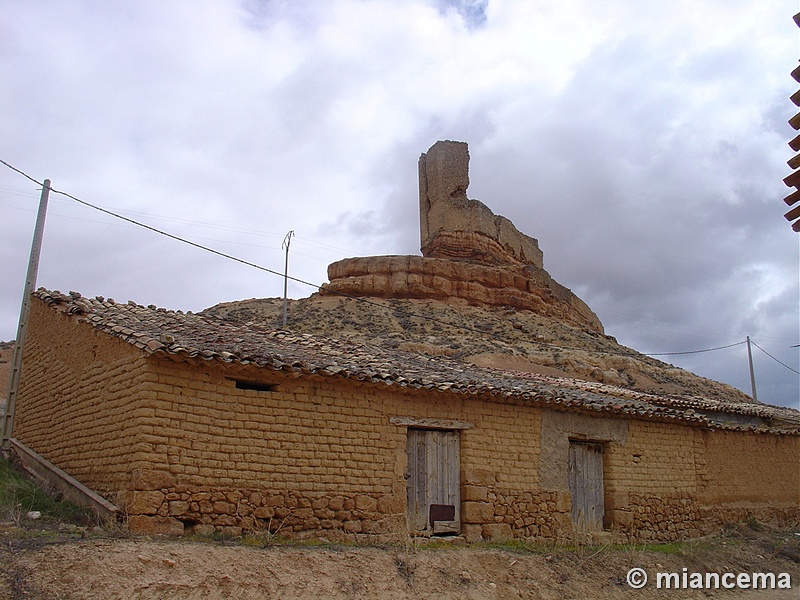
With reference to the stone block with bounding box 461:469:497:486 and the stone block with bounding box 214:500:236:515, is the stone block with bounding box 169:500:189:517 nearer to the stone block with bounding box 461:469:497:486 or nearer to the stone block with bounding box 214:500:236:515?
the stone block with bounding box 214:500:236:515

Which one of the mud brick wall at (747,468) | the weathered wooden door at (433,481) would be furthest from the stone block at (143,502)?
the mud brick wall at (747,468)

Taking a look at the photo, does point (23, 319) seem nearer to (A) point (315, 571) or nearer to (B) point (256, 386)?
(B) point (256, 386)

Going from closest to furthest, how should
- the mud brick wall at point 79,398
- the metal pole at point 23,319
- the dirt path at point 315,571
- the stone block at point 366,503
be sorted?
the dirt path at point 315,571, the mud brick wall at point 79,398, the stone block at point 366,503, the metal pole at point 23,319

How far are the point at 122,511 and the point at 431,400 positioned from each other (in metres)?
4.82

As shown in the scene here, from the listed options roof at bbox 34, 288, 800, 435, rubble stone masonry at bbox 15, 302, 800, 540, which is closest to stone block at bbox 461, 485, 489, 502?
rubble stone masonry at bbox 15, 302, 800, 540

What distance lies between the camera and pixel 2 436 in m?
12.7

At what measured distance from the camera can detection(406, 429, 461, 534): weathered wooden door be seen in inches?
440

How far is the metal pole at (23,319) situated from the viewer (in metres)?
12.6

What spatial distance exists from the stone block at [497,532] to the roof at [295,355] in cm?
207

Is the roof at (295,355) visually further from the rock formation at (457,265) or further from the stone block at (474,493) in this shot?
the rock formation at (457,265)

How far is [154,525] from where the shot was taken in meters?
8.66

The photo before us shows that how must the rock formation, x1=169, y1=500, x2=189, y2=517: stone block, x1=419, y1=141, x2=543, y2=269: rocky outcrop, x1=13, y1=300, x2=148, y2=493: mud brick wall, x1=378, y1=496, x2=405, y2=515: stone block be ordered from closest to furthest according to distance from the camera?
x1=169, y1=500, x2=189, y2=517: stone block → x1=13, y1=300, x2=148, y2=493: mud brick wall → x1=378, y1=496, x2=405, y2=515: stone block → the rock formation → x1=419, y1=141, x2=543, y2=269: rocky outcrop

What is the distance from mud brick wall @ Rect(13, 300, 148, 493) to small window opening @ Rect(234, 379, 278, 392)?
4.56 ft

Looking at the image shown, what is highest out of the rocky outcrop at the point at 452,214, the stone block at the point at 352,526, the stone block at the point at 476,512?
the rocky outcrop at the point at 452,214
